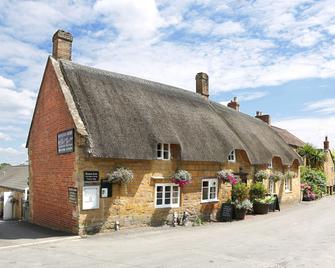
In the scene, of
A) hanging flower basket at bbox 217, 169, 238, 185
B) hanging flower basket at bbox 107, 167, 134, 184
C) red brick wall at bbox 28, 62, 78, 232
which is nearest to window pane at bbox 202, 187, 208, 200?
hanging flower basket at bbox 217, 169, 238, 185

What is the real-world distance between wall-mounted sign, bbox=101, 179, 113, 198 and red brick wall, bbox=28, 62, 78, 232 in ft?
3.86

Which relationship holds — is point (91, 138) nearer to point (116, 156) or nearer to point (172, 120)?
point (116, 156)

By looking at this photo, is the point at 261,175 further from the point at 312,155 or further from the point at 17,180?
the point at 312,155

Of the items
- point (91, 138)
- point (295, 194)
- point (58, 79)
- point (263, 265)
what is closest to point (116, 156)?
point (91, 138)

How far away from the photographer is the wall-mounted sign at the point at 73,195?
576 inches

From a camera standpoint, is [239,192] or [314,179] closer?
[239,192]

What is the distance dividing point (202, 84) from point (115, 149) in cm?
1312

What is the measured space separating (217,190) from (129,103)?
7.00 m

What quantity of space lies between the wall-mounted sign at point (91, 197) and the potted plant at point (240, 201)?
28.4 feet

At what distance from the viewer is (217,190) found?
2064 cm

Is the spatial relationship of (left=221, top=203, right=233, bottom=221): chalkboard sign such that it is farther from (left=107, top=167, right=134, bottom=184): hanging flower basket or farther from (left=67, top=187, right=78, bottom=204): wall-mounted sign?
(left=67, top=187, right=78, bottom=204): wall-mounted sign

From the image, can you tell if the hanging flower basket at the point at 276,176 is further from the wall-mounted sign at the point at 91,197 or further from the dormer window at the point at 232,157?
the wall-mounted sign at the point at 91,197

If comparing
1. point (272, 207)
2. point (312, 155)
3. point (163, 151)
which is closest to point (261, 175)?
point (272, 207)

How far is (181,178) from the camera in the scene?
57.9 feet
